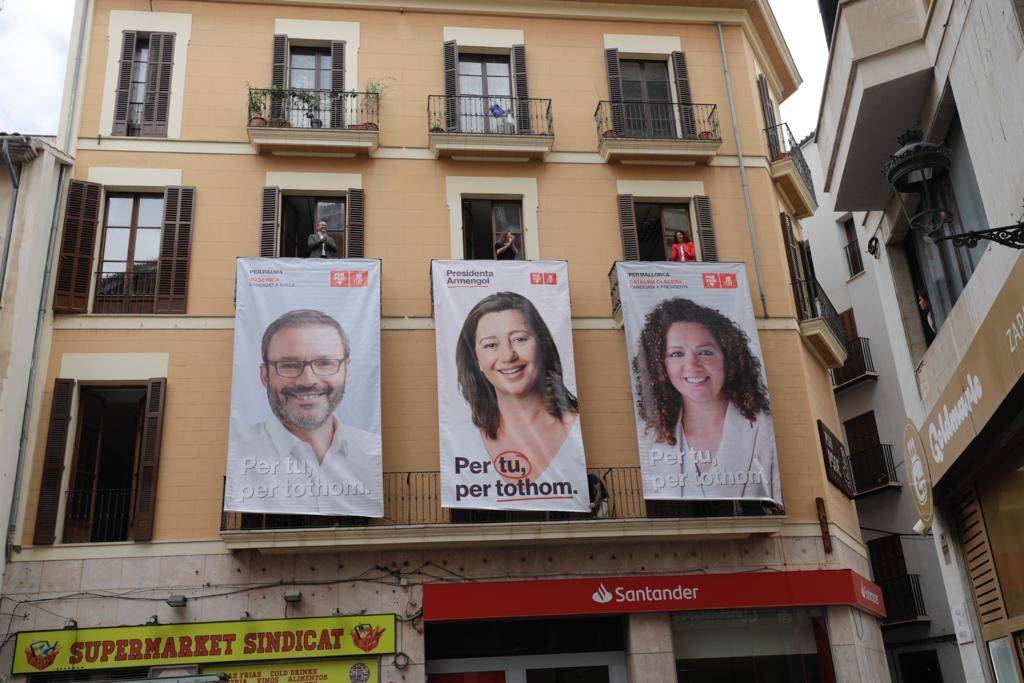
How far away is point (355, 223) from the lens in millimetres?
17406

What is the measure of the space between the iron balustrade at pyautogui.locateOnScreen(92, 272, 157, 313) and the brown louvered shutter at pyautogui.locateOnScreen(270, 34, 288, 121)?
147 inches

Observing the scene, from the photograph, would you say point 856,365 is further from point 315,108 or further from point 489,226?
point 315,108

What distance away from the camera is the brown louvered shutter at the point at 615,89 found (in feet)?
61.4

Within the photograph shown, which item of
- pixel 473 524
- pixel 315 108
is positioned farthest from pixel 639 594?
pixel 315 108

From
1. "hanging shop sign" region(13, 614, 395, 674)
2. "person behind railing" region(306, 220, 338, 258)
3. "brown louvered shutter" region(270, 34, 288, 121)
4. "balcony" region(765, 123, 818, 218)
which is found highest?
"brown louvered shutter" region(270, 34, 288, 121)

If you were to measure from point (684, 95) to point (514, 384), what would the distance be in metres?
7.07

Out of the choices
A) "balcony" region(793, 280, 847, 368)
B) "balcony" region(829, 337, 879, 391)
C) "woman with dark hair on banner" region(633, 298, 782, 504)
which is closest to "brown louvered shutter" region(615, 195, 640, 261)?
"woman with dark hair on banner" region(633, 298, 782, 504)

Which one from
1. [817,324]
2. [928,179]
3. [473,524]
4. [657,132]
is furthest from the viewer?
[657,132]

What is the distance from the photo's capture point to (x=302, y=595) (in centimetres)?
1495

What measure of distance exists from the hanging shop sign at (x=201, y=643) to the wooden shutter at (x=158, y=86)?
864 cm

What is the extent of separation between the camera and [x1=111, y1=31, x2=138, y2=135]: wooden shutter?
Answer: 17.6 m

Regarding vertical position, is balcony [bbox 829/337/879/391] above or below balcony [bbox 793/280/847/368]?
above

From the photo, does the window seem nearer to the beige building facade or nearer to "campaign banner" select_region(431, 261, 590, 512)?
the beige building facade

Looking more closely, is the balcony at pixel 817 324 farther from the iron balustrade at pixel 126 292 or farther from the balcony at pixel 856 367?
the iron balustrade at pixel 126 292
